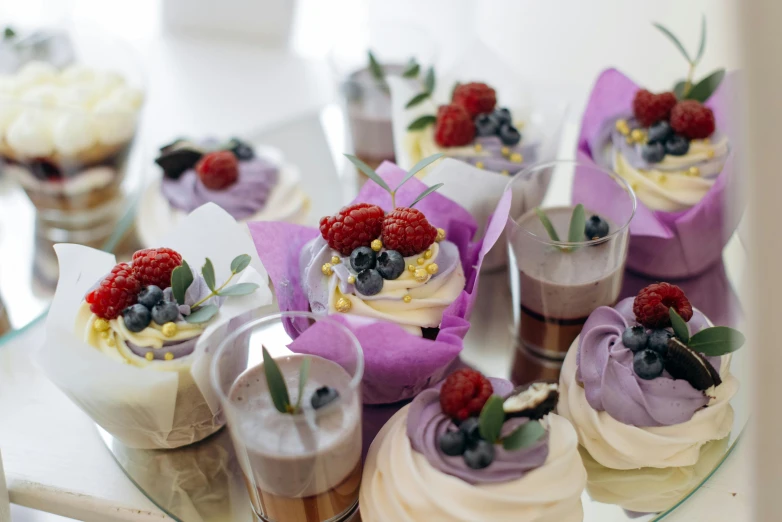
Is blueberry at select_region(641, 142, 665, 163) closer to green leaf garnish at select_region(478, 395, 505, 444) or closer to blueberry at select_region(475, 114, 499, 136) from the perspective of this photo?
blueberry at select_region(475, 114, 499, 136)

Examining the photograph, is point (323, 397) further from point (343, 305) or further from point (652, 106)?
point (652, 106)

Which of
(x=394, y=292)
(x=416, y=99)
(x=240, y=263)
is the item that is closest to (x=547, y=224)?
(x=394, y=292)

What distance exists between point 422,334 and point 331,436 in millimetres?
334

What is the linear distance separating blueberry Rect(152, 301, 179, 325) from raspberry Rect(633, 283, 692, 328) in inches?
31.3

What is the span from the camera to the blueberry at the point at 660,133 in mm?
1832

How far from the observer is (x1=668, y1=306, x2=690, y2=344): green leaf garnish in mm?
1410

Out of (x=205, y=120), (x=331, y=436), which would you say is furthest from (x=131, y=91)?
(x=331, y=436)

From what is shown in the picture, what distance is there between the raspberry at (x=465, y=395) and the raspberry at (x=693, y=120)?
0.85 meters

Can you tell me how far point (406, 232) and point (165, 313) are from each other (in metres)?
0.43

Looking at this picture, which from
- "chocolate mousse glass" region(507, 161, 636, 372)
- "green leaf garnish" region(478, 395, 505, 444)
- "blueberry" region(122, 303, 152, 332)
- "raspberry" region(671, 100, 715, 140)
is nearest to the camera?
"green leaf garnish" region(478, 395, 505, 444)

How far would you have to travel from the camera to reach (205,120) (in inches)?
102

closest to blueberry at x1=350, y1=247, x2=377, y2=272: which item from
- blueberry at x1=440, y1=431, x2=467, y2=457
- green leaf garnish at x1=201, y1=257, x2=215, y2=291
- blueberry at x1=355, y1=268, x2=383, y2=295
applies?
blueberry at x1=355, y1=268, x2=383, y2=295

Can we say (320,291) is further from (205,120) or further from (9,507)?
(205,120)

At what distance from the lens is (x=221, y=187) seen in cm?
197
